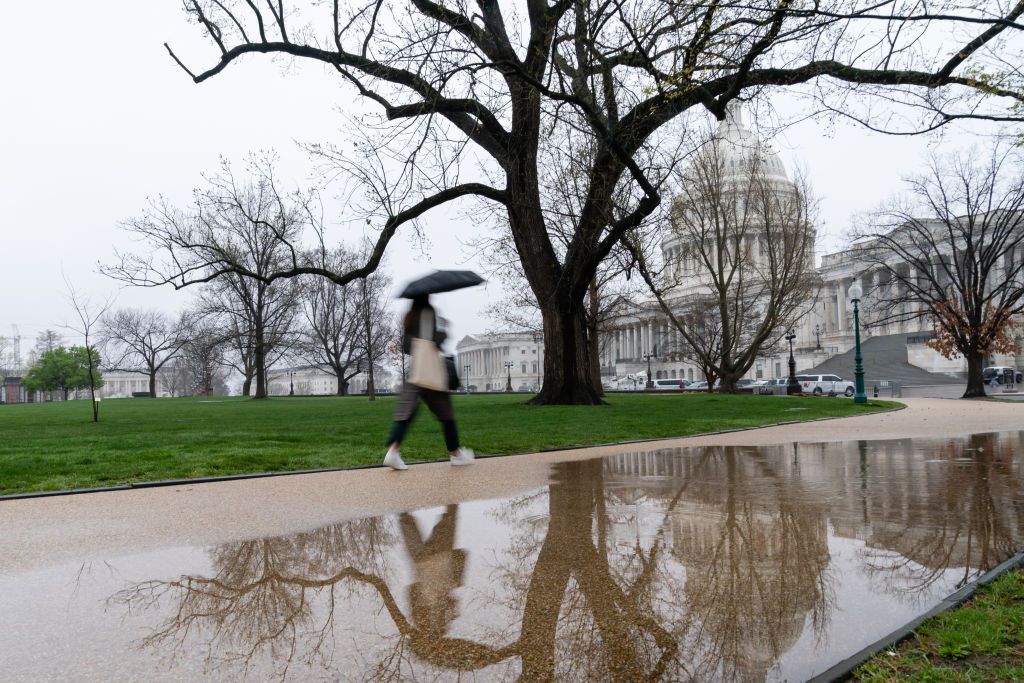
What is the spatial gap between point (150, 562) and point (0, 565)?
870 mm

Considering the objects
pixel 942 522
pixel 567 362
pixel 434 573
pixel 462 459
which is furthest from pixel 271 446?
pixel 567 362

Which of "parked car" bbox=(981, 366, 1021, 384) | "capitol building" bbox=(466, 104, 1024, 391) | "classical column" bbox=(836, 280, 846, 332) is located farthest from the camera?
"classical column" bbox=(836, 280, 846, 332)

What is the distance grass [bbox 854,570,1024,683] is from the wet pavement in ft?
0.60

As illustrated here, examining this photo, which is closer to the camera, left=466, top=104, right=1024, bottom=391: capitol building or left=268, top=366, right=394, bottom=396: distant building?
left=466, top=104, right=1024, bottom=391: capitol building

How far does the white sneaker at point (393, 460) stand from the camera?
8648mm

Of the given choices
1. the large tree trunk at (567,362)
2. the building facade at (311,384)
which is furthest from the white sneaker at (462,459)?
the building facade at (311,384)

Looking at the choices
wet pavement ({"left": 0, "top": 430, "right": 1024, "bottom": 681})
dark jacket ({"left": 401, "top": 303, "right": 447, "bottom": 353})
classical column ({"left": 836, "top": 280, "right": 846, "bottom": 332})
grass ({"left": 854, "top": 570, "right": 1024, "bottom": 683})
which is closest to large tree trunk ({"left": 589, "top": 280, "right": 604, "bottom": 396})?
dark jacket ({"left": 401, "top": 303, "right": 447, "bottom": 353})

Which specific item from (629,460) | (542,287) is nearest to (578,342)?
(542,287)

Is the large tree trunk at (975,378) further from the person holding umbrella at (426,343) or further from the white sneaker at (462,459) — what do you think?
the person holding umbrella at (426,343)

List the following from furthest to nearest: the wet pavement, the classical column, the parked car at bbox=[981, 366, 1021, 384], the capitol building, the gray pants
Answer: the classical column, the parked car at bbox=[981, 366, 1021, 384], the capitol building, the gray pants, the wet pavement

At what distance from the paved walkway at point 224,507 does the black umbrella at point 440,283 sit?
203 cm

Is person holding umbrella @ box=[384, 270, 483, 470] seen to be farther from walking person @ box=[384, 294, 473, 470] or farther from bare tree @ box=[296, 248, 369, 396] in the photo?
bare tree @ box=[296, 248, 369, 396]

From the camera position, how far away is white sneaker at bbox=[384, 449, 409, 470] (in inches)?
340

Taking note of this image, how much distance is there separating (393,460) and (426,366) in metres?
1.28
